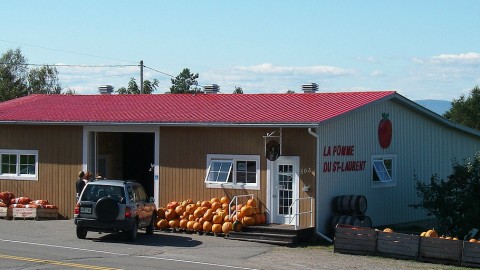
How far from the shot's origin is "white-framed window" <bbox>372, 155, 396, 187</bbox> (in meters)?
28.7

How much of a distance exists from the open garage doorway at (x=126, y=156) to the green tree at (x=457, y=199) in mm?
10639

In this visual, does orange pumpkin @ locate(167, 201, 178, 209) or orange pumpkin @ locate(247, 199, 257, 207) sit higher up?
orange pumpkin @ locate(247, 199, 257, 207)

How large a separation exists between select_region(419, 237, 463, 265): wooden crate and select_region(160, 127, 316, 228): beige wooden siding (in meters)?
4.41

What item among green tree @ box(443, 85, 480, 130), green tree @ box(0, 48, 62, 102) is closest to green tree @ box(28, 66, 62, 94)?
green tree @ box(0, 48, 62, 102)

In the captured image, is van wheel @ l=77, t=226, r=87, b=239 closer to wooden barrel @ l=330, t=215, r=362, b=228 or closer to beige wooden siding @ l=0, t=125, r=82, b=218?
beige wooden siding @ l=0, t=125, r=82, b=218

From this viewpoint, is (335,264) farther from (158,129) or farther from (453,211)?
(158,129)

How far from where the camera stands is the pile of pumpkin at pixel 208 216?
25.3 m

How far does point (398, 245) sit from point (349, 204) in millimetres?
3873

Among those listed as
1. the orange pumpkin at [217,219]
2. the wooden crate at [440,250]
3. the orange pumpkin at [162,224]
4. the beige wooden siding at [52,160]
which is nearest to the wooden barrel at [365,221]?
the wooden crate at [440,250]

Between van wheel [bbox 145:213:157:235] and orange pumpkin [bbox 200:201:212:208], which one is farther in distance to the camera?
orange pumpkin [bbox 200:201:212:208]

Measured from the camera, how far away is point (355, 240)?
2269 cm

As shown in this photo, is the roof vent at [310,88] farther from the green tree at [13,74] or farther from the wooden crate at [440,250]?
the green tree at [13,74]

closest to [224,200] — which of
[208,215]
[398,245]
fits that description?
[208,215]

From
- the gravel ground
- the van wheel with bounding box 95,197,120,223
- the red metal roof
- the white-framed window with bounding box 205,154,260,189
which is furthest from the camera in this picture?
the red metal roof
